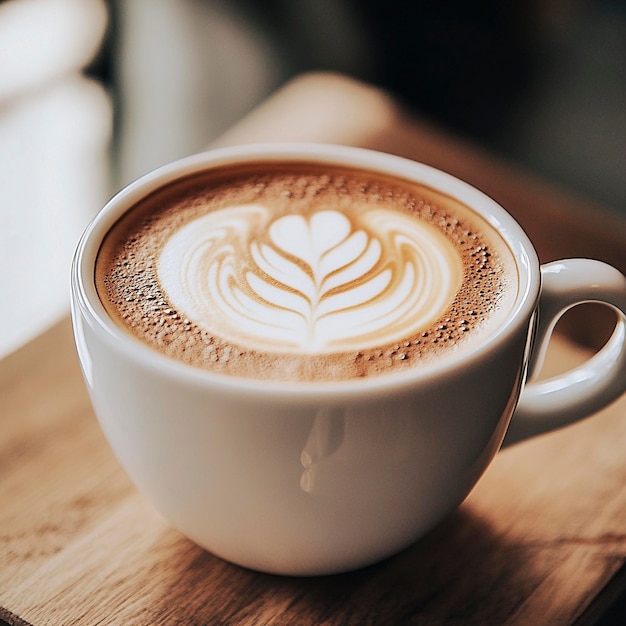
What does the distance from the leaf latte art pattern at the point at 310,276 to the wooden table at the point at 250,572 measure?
0.62ft

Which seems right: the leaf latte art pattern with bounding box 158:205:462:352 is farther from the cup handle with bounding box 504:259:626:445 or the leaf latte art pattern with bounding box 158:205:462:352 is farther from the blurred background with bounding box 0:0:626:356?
the blurred background with bounding box 0:0:626:356

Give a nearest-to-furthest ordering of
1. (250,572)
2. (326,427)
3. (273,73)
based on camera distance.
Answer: (326,427) → (250,572) → (273,73)

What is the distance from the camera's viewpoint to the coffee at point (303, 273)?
62cm

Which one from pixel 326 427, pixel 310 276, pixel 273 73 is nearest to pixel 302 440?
pixel 326 427

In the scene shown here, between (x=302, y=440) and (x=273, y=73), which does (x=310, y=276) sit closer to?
(x=302, y=440)

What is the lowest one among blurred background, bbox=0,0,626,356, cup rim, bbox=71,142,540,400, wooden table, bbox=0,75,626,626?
blurred background, bbox=0,0,626,356

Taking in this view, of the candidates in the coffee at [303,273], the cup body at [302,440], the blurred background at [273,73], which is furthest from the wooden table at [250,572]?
the blurred background at [273,73]

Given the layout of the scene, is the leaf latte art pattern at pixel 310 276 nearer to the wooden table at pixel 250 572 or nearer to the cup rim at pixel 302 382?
the cup rim at pixel 302 382

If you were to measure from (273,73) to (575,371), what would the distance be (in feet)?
6.15

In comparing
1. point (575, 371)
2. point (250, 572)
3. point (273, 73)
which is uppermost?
point (575, 371)

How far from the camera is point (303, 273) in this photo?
0.71 m

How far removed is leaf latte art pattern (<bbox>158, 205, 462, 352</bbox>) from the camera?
2.12 ft

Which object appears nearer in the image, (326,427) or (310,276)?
(326,427)

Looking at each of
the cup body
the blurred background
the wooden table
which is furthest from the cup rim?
the blurred background
